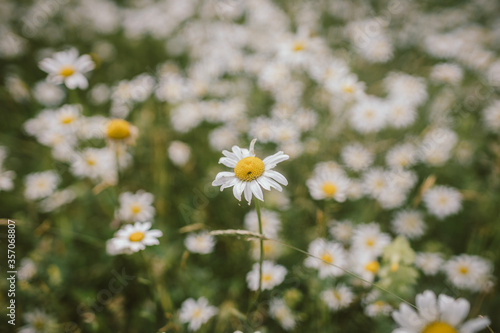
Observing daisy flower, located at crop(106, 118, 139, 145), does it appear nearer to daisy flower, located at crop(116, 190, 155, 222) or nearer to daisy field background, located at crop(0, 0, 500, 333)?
daisy field background, located at crop(0, 0, 500, 333)

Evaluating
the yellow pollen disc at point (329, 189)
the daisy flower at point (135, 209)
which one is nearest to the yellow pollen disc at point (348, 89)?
the yellow pollen disc at point (329, 189)

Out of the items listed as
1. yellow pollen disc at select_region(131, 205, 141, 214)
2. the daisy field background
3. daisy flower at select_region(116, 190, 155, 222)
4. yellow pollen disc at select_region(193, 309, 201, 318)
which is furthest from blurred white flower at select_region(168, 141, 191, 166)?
yellow pollen disc at select_region(193, 309, 201, 318)

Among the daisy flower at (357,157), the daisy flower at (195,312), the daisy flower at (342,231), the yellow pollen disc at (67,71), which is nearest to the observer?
the daisy flower at (195,312)

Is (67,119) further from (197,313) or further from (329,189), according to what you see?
(329,189)

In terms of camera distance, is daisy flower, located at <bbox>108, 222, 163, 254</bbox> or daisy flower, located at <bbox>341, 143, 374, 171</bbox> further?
daisy flower, located at <bbox>341, 143, 374, 171</bbox>

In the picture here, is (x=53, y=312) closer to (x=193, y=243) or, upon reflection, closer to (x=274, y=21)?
(x=193, y=243)

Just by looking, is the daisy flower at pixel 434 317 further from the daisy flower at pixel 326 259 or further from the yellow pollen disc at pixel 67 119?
the yellow pollen disc at pixel 67 119

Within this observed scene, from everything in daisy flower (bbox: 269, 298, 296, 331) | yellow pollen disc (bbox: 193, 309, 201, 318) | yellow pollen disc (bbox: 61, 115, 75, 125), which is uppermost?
yellow pollen disc (bbox: 61, 115, 75, 125)
